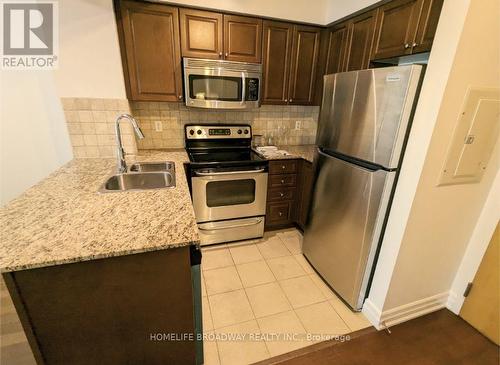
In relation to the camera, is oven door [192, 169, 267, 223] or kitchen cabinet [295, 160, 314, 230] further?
kitchen cabinet [295, 160, 314, 230]

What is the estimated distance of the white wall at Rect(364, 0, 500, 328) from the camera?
112cm

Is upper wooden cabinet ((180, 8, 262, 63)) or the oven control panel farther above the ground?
Answer: upper wooden cabinet ((180, 8, 262, 63))

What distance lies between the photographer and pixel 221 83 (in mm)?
2188

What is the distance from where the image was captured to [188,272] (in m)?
0.99

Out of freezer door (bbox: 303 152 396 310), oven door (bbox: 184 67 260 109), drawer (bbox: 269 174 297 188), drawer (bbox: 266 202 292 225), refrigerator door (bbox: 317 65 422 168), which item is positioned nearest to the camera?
refrigerator door (bbox: 317 65 422 168)

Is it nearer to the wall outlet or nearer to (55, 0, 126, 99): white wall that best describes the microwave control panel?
the wall outlet

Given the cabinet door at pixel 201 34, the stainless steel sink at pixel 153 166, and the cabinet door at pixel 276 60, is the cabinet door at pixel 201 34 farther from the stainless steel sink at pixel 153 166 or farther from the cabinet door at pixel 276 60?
the stainless steel sink at pixel 153 166

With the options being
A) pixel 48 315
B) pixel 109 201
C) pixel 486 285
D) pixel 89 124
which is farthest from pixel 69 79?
pixel 486 285

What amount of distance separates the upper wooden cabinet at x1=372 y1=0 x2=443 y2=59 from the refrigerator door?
411 mm

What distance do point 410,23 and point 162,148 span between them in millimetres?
2318

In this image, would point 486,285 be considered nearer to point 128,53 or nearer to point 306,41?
point 306,41

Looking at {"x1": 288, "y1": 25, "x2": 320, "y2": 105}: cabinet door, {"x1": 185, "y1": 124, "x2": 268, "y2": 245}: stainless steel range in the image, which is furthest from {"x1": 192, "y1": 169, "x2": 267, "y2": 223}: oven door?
{"x1": 288, "y1": 25, "x2": 320, "y2": 105}: cabinet door

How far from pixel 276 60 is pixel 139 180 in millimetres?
1733

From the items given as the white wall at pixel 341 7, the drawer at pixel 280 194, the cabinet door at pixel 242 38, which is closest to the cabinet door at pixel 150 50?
the cabinet door at pixel 242 38
